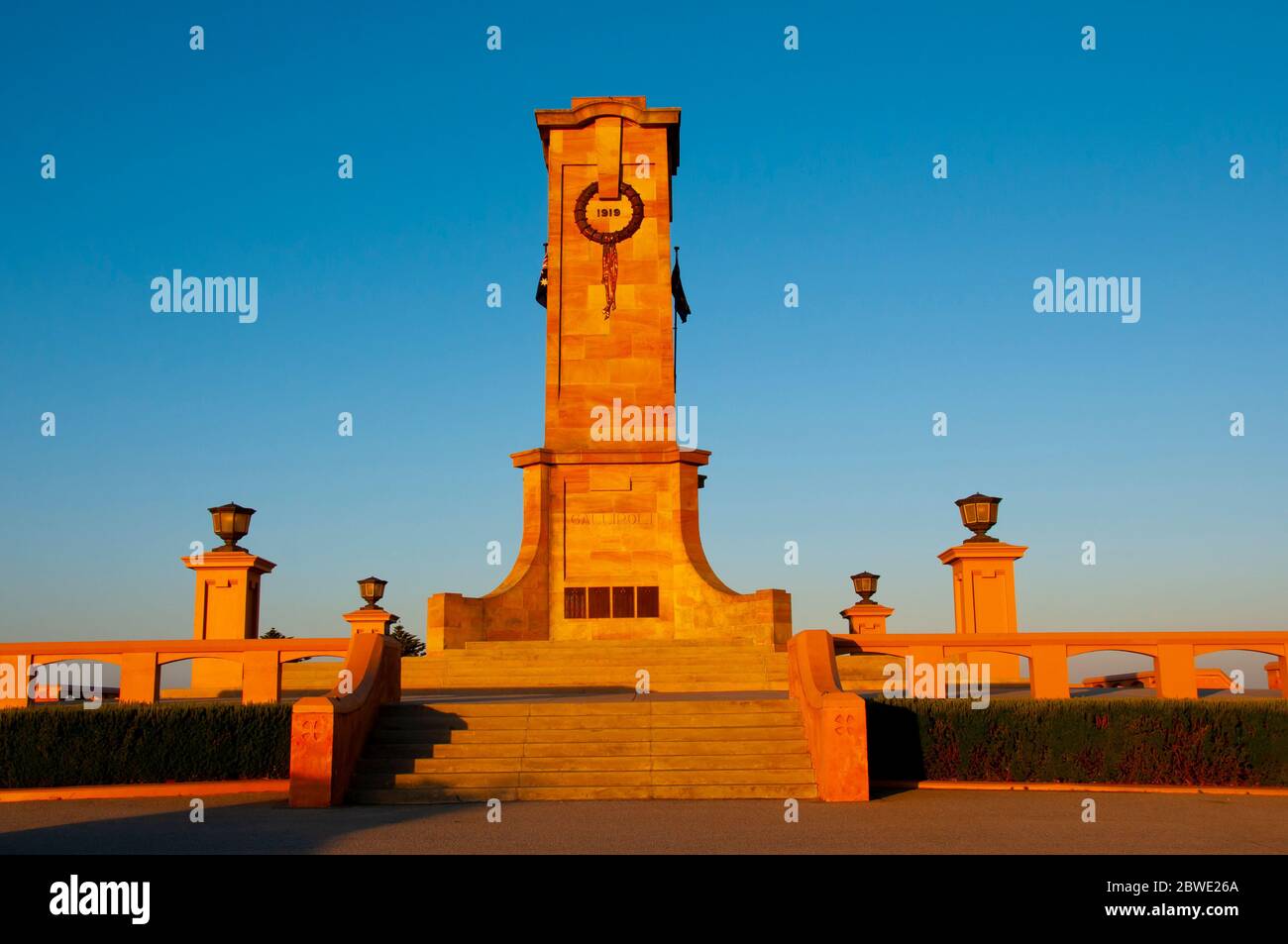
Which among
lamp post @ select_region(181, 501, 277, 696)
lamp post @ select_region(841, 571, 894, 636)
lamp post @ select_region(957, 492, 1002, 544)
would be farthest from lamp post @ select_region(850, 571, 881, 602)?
lamp post @ select_region(181, 501, 277, 696)

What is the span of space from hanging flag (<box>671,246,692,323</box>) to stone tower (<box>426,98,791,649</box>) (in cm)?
130

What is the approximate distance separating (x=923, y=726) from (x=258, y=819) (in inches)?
324

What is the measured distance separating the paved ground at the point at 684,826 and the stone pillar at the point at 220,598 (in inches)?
508

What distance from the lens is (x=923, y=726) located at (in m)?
15.0

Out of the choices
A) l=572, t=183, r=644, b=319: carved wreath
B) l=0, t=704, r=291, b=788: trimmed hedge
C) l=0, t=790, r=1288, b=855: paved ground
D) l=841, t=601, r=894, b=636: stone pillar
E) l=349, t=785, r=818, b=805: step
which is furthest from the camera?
l=841, t=601, r=894, b=636: stone pillar

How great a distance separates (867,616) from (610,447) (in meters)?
10.4

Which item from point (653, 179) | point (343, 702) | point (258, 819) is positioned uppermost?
point (653, 179)

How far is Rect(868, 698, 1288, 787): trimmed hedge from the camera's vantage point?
14445 mm

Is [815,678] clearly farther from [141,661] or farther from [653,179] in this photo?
[653,179]

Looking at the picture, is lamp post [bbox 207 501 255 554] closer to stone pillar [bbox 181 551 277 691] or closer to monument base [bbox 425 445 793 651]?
stone pillar [bbox 181 551 277 691]

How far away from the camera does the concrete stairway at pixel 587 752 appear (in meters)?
14.2

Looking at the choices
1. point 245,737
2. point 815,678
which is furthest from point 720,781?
point 245,737

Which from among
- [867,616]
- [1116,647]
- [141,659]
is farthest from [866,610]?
[141,659]

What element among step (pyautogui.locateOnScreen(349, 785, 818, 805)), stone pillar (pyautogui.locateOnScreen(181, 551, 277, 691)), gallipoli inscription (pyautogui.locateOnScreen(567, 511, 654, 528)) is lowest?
step (pyautogui.locateOnScreen(349, 785, 818, 805))
